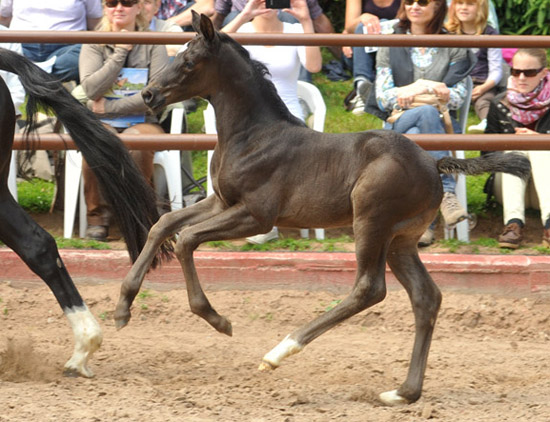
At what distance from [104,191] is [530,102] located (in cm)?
320

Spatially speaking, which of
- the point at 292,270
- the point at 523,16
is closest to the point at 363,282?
the point at 292,270

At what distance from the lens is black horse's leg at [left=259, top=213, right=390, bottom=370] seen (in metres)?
4.31

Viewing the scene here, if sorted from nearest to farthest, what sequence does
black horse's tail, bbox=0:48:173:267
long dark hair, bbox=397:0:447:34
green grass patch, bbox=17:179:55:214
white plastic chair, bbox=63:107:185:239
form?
1. black horse's tail, bbox=0:48:173:267
2. white plastic chair, bbox=63:107:185:239
3. long dark hair, bbox=397:0:447:34
4. green grass patch, bbox=17:179:55:214

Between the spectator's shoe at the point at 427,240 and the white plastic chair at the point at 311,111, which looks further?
the white plastic chair at the point at 311,111

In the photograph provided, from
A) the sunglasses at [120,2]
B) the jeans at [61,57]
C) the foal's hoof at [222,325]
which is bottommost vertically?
the foal's hoof at [222,325]

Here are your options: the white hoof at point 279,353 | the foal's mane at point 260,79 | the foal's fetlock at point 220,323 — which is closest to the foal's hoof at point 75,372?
the foal's fetlock at point 220,323

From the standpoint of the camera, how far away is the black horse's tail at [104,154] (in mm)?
4949

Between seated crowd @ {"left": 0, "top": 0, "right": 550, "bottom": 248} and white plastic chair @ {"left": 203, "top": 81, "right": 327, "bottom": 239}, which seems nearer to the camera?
seated crowd @ {"left": 0, "top": 0, "right": 550, "bottom": 248}

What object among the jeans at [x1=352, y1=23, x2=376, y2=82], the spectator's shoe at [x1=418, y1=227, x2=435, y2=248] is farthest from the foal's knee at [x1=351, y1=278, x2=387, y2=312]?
the jeans at [x1=352, y1=23, x2=376, y2=82]

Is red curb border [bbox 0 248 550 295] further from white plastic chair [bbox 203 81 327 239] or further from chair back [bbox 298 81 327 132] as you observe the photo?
chair back [bbox 298 81 327 132]

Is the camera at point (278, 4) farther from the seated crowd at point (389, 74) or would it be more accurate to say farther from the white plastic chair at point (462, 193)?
the white plastic chair at point (462, 193)

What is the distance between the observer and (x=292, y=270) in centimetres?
618

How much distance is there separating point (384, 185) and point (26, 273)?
2821 millimetres

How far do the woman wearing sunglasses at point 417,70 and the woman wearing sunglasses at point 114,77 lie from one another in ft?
4.99
